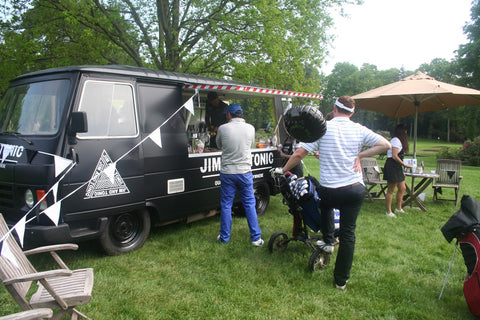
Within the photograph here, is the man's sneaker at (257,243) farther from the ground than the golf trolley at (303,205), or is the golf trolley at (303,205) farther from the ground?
the golf trolley at (303,205)

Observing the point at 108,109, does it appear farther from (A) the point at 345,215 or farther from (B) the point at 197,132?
(A) the point at 345,215

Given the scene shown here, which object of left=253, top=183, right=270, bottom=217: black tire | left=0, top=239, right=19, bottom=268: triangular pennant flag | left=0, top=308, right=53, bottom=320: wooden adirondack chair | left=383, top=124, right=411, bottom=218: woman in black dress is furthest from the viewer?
left=383, top=124, right=411, bottom=218: woman in black dress

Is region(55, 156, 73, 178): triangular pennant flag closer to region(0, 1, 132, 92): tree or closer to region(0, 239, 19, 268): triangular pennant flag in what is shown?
region(0, 239, 19, 268): triangular pennant flag

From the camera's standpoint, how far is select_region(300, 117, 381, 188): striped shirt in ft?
12.2

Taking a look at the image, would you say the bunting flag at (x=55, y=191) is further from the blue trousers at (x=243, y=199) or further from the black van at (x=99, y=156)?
the blue trousers at (x=243, y=199)

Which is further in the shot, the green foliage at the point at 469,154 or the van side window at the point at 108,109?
the green foliage at the point at 469,154

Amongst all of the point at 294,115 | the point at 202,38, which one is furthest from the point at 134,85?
the point at 202,38

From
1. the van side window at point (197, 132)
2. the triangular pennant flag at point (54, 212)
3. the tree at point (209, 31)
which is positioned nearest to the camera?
the triangular pennant flag at point (54, 212)

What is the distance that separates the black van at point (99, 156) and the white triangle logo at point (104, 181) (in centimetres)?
1

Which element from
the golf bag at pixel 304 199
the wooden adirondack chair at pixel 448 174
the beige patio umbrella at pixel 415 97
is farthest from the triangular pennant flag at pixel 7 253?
the wooden adirondack chair at pixel 448 174

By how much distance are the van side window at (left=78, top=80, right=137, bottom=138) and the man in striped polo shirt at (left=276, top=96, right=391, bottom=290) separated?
8.08ft

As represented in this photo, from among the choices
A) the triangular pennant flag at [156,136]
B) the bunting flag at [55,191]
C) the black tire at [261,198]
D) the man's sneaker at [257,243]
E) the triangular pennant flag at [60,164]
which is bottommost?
the man's sneaker at [257,243]

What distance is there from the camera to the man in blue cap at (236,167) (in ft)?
16.4

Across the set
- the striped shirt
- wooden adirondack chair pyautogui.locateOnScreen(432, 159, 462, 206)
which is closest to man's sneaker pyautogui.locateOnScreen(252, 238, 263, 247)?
the striped shirt
